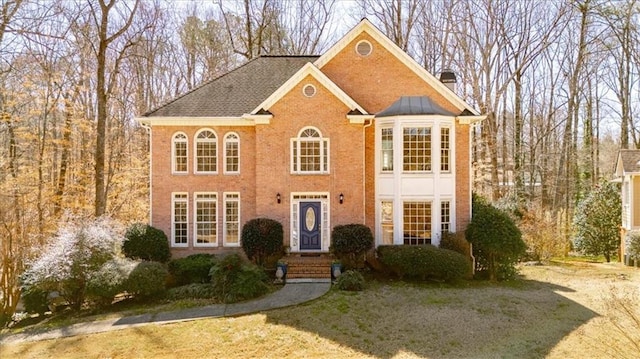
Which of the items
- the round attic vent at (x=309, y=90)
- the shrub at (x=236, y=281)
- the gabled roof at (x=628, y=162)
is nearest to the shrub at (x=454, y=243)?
the shrub at (x=236, y=281)

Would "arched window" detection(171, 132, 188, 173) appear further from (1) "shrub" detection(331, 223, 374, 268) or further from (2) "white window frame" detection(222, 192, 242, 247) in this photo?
(1) "shrub" detection(331, 223, 374, 268)

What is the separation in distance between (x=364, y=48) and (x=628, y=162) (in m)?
16.4

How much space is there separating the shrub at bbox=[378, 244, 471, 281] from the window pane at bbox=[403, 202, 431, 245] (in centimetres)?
138

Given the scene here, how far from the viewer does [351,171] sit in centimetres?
1944

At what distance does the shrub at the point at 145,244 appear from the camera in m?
18.4

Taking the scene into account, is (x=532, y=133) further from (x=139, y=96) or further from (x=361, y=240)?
(x=139, y=96)

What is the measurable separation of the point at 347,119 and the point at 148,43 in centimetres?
2056

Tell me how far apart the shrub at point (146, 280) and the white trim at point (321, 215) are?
553 cm

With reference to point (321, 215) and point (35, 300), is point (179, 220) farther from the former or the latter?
point (321, 215)

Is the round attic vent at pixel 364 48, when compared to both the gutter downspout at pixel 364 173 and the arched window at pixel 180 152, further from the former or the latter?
the arched window at pixel 180 152

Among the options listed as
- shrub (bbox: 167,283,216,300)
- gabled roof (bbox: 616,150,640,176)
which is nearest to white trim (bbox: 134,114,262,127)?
shrub (bbox: 167,283,216,300)

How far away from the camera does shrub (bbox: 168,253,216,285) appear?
17.8 m

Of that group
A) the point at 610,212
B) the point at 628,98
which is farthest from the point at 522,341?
the point at 628,98

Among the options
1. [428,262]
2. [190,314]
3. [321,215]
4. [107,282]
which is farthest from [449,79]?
[107,282]
